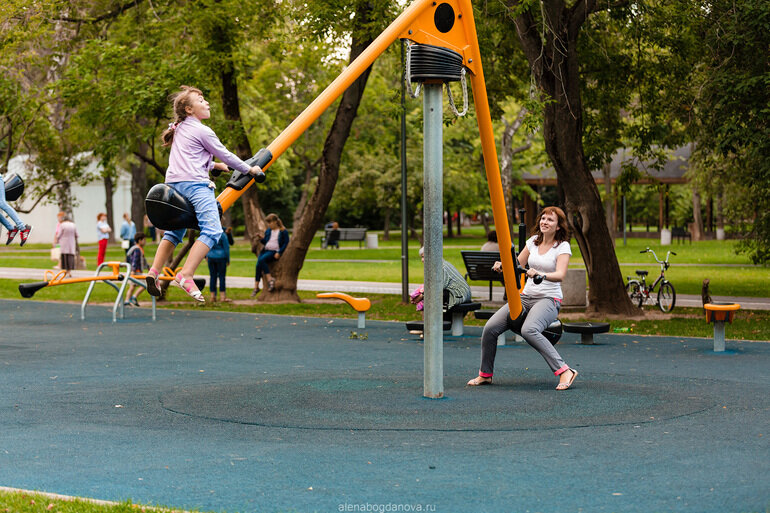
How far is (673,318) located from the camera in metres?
17.1

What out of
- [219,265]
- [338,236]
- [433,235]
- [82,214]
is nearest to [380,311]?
[219,265]

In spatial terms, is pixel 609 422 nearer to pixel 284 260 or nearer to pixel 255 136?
pixel 284 260

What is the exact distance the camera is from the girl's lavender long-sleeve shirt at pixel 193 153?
6895 millimetres

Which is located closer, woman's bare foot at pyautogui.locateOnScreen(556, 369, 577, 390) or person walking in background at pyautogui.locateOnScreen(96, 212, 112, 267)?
woman's bare foot at pyautogui.locateOnScreen(556, 369, 577, 390)

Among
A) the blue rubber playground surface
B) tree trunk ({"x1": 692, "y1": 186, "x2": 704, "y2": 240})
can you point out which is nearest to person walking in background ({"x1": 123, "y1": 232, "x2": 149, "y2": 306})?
the blue rubber playground surface

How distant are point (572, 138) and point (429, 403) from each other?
9.71 metres

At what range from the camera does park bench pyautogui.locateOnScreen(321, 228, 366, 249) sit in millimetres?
48312

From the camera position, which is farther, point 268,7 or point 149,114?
point 268,7

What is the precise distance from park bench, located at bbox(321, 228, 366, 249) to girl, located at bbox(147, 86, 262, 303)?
40696mm

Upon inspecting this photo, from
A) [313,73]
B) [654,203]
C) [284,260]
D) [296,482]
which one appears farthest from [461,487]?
[654,203]

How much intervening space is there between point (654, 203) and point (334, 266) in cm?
5339

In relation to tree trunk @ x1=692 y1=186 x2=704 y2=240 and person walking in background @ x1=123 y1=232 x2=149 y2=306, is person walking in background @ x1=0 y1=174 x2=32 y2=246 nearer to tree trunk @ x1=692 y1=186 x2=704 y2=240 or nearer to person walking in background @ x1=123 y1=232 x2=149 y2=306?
person walking in background @ x1=123 y1=232 x2=149 y2=306

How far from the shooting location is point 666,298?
1861 centimetres

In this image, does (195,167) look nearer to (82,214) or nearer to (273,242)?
(273,242)
